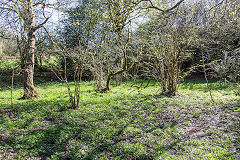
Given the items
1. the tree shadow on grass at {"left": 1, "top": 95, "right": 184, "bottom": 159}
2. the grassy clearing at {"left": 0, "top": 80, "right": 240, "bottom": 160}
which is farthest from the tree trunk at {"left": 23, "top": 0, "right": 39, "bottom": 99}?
the tree shadow on grass at {"left": 1, "top": 95, "right": 184, "bottom": 159}

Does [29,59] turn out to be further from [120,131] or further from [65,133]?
[120,131]

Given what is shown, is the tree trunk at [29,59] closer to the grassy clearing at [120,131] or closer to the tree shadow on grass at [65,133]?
the grassy clearing at [120,131]

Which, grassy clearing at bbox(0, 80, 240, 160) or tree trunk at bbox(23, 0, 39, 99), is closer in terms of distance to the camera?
grassy clearing at bbox(0, 80, 240, 160)

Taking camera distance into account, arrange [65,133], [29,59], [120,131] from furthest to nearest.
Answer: [29,59]
[120,131]
[65,133]

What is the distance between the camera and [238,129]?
14.4 ft

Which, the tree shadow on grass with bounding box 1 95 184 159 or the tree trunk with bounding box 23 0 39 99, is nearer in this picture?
the tree shadow on grass with bounding box 1 95 184 159

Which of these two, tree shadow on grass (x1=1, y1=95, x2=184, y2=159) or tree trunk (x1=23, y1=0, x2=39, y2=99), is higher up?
tree trunk (x1=23, y1=0, x2=39, y2=99)

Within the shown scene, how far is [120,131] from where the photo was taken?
4.35 m

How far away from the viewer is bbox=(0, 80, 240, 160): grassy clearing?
336 centimetres

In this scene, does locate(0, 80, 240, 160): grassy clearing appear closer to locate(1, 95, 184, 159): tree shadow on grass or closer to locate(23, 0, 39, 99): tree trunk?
locate(1, 95, 184, 159): tree shadow on grass

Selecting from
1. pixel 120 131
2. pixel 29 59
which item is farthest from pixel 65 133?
pixel 29 59

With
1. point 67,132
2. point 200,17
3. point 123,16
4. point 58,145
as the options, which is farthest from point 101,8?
point 200,17

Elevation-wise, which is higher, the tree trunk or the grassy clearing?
the tree trunk

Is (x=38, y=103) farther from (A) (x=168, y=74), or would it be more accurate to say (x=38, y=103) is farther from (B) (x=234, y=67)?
(B) (x=234, y=67)
